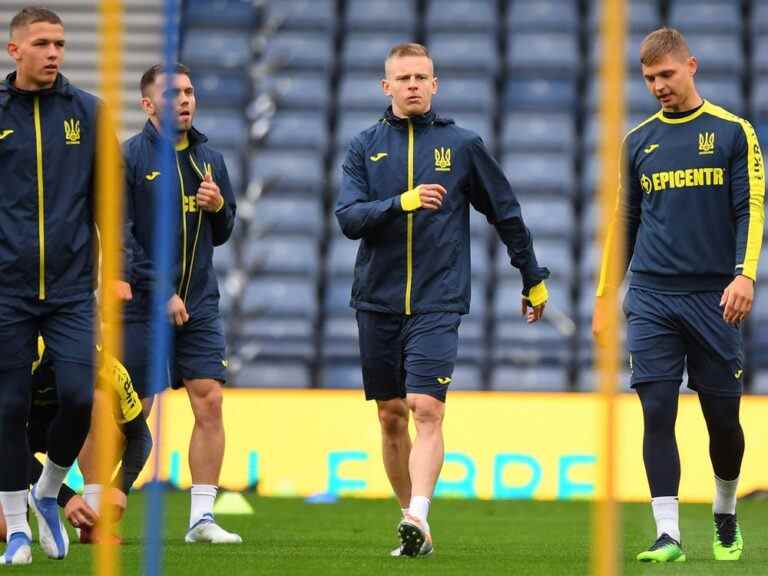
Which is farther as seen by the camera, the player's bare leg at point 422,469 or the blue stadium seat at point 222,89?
the blue stadium seat at point 222,89

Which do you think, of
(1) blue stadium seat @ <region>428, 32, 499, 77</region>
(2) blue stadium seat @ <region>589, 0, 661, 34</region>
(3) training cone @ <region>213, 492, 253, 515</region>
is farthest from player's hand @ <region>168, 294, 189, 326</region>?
(2) blue stadium seat @ <region>589, 0, 661, 34</region>

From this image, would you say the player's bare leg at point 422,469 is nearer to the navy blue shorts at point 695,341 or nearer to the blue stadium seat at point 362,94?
the navy blue shorts at point 695,341

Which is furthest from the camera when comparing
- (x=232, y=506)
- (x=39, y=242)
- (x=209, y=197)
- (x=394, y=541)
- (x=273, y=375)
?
(x=273, y=375)

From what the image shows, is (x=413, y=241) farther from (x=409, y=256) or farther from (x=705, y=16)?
(x=705, y=16)

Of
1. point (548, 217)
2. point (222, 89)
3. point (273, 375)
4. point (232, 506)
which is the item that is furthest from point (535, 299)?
point (222, 89)

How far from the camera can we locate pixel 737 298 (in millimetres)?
6402

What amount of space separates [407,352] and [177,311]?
1.02 m

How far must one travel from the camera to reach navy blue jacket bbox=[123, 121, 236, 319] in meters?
7.56

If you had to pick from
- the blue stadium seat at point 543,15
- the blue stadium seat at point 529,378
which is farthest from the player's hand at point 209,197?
the blue stadium seat at point 543,15

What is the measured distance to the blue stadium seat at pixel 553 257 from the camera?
1392 cm

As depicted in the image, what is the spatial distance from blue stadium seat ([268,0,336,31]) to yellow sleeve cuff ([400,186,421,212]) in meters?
9.78

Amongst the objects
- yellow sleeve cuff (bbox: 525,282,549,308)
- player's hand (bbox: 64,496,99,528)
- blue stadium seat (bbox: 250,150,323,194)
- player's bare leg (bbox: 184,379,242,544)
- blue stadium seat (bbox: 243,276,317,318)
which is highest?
blue stadium seat (bbox: 250,150,323,194)

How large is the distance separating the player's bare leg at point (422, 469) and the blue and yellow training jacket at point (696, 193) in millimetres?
817

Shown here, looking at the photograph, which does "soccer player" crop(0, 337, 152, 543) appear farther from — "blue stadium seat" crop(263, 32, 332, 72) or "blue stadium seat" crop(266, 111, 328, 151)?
"blue stadium seat" crop(263, 32, 332, 72)
